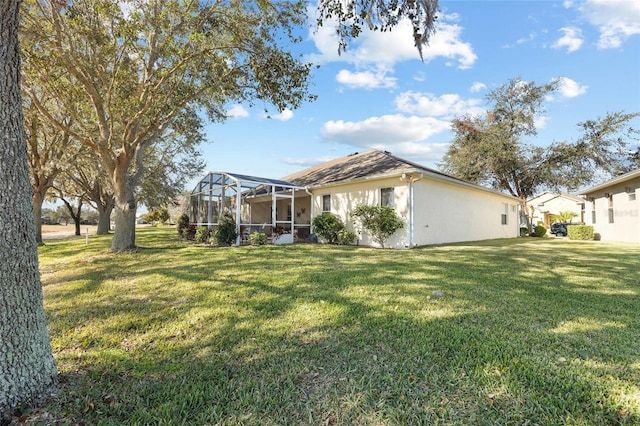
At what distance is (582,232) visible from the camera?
17.5 metres

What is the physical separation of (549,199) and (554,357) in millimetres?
45327

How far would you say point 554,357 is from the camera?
2703 mm

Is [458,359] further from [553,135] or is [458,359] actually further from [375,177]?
[553,135]

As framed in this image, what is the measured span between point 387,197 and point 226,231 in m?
6.54

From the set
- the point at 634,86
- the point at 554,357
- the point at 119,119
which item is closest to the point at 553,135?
the point at 634,86

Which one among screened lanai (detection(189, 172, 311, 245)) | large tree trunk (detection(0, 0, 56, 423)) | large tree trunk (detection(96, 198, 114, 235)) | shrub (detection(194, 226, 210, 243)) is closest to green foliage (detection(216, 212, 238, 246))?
screened lanai (detection(189, 172, 311, 245))

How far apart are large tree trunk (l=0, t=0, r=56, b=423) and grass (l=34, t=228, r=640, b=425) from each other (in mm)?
288

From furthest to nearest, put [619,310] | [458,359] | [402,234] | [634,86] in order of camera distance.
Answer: [634,86], [402,234], [619,310], [458,359]

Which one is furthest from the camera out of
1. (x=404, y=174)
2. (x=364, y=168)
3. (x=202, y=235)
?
(x=364, y=168)

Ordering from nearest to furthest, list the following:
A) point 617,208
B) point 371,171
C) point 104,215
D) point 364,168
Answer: point 371,171 < point 364,168 < point 617,208 < point 104,215

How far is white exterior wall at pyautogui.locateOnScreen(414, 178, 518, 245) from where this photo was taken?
1168 centimetres

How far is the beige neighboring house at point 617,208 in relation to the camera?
1421cm

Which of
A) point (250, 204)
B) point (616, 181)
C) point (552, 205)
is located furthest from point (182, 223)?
point (552, 205)

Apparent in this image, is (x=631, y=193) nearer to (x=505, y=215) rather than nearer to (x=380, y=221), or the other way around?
(x=505, y=215)
